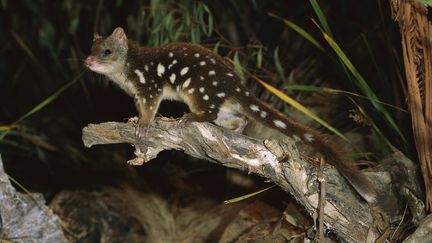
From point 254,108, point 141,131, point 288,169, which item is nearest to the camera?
point 288,169

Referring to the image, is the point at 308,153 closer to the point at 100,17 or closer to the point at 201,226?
the point at 201,226

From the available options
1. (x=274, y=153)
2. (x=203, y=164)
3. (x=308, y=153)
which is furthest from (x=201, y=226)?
(x=274, y=153)

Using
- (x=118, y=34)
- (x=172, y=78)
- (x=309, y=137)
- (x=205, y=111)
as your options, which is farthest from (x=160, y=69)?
(x=309, y=137)

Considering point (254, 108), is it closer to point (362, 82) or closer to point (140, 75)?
point (362, 82)

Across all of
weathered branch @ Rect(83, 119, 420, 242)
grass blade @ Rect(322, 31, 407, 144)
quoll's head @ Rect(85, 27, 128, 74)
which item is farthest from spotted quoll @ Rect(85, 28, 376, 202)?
grass blade @ Rect(322, 31, 407, 144)

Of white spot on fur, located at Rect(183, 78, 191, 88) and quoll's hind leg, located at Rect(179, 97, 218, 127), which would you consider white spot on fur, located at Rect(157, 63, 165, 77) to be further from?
quoll's hind leg, located at Rect(179, 97, 218, 127)

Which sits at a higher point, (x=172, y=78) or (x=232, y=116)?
(x=172, y=78)

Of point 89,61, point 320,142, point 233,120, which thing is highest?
point 89,61
